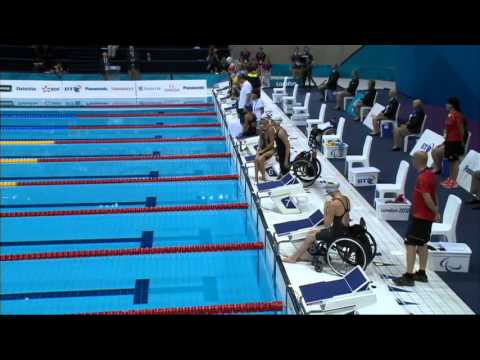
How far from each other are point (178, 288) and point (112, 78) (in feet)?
47.4

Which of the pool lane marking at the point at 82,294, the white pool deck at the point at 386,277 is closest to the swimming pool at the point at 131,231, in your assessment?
the pool lane marking at the point at 82,294

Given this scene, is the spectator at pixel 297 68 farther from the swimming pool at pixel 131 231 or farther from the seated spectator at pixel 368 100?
the swimming pool at pixel 131 231

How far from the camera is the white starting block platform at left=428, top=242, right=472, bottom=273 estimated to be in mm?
5145

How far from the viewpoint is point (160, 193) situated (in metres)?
8.34

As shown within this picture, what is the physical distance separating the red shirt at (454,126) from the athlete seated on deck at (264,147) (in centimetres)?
263

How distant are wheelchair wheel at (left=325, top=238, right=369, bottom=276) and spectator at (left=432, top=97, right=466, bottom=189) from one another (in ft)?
9.78

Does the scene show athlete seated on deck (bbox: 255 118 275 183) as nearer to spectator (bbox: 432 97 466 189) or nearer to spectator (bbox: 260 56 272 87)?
spectator (bbox: 432 97 466 189)

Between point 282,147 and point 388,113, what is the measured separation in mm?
3897

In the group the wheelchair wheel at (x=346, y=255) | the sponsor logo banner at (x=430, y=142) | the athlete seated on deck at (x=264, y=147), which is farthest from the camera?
the sponsor logo banner at (x=430, y=142)

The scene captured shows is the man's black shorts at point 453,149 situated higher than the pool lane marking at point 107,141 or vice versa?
the man's black shorts at point 453,149

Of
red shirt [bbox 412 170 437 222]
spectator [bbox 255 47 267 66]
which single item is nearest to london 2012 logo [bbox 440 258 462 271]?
red shirt [bbox 412 170 437 222]

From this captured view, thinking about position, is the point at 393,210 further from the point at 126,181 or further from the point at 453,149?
the point at 126,181

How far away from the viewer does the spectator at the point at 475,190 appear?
678 centimetres
